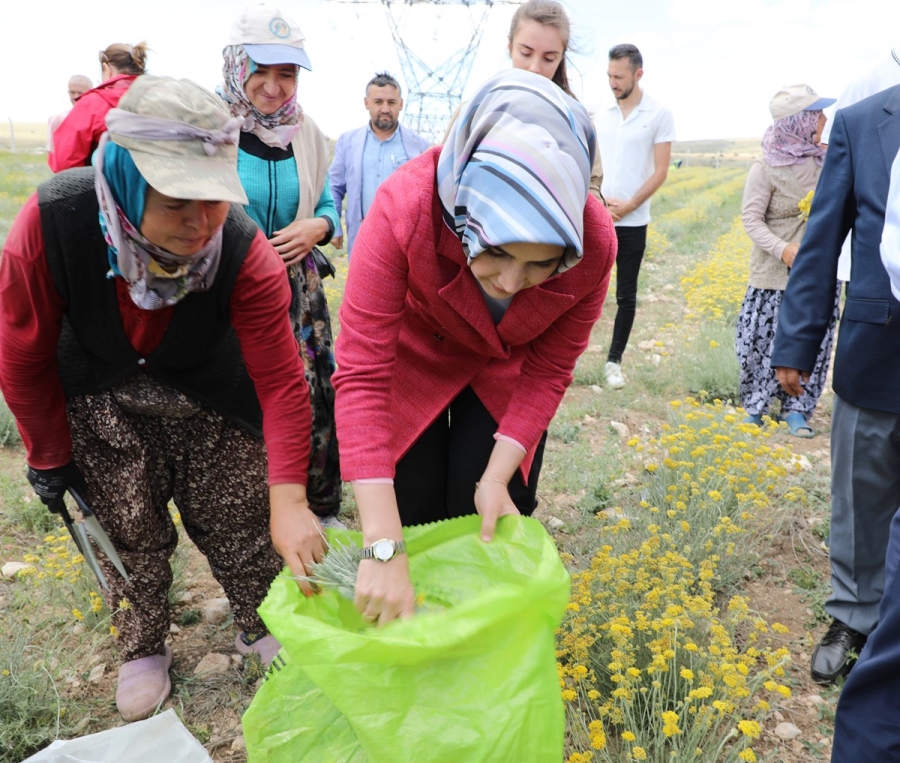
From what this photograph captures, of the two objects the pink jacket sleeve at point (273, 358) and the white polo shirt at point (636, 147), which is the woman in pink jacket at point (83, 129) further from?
the white polo shirt at point (636, 147)

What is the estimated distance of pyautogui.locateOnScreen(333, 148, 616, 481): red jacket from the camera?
1.51 m

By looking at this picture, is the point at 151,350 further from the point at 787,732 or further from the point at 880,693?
the point at 787,732

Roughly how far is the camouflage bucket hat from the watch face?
2.38 ft

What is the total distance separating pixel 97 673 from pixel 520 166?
6.44 ft

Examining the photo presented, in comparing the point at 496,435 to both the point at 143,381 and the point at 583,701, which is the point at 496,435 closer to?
the point at 583,701

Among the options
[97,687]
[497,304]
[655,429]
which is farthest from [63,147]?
[655,429]

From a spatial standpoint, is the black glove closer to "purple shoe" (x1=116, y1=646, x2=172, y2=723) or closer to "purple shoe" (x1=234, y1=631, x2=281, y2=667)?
"purple shoe" (x1=116, y1=646, x2=172, y2=723)

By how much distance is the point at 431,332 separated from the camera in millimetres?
1865

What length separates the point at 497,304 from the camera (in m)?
1.74

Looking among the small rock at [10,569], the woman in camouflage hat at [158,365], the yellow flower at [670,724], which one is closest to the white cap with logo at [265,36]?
the woman in camouflage hat at [158,365]

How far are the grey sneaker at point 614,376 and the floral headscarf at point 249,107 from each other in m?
3.00

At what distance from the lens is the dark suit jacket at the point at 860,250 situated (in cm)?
192

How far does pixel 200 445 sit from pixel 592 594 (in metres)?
1.21

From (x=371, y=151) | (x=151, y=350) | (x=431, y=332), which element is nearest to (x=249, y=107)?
(x=151, y=350)
